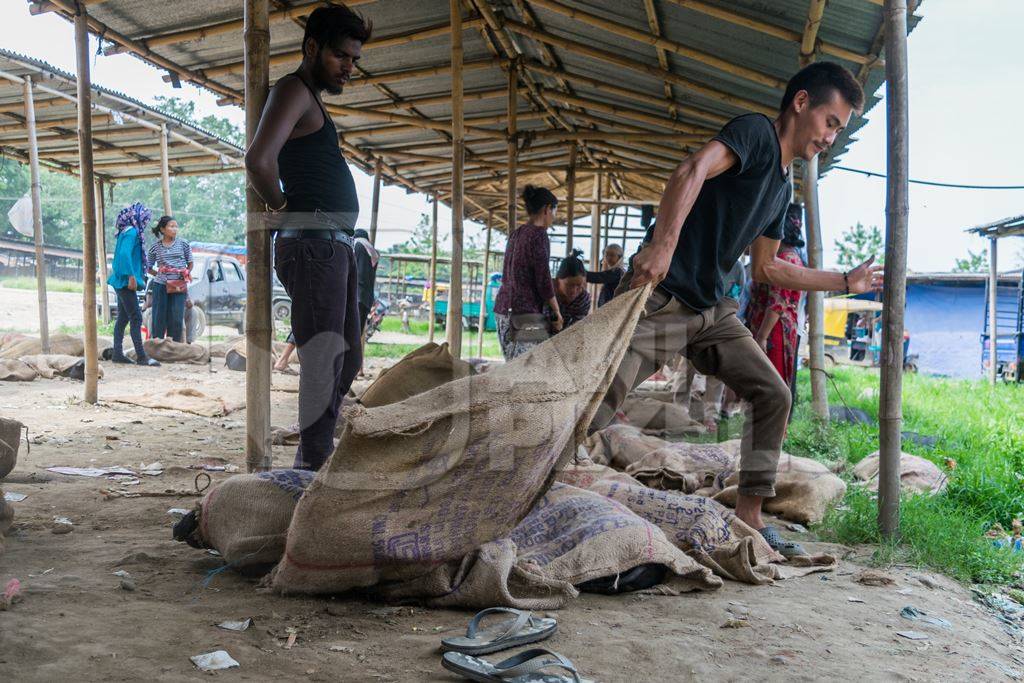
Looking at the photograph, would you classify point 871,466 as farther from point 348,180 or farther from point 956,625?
point 348,180

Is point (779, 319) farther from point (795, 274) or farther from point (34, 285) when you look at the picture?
point (34, 285)

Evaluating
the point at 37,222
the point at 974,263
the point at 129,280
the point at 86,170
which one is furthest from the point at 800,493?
the point at 974,263

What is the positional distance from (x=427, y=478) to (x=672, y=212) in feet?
3.94

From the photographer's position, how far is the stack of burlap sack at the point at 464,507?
203cm

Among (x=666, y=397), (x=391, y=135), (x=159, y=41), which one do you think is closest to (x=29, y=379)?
(x=159, y=41)

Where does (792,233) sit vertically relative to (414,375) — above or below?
above

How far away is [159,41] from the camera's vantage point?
622 centimetres

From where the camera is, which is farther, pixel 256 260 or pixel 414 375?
pixel 414 375

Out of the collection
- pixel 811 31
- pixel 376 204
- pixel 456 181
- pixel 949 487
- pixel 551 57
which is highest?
pixel 551 57

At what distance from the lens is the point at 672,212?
2.57m

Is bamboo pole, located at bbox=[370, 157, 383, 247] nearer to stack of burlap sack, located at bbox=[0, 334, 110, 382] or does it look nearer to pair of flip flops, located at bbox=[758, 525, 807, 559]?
stack of burlap sack, located at bbox=[0, 334, 110, 382]

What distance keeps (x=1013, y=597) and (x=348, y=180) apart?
3052 mm

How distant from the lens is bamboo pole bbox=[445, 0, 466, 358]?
6090mm

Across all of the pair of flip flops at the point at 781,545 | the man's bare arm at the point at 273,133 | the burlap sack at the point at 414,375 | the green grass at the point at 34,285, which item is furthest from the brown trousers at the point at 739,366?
the green grass at the point at 34,285
